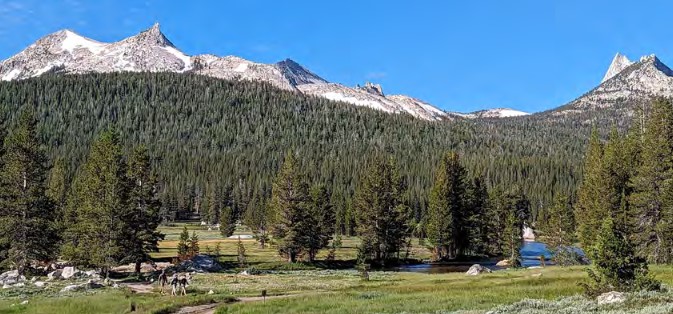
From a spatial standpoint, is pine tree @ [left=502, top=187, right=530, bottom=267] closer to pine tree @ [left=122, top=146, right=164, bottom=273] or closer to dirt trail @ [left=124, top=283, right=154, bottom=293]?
pine tree @ [left=122, top=146, right=164, bottom=273]

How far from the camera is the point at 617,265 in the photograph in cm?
2798

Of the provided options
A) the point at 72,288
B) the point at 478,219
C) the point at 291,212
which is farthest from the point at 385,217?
the point at 72,288

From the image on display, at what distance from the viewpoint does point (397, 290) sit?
41.8 metres

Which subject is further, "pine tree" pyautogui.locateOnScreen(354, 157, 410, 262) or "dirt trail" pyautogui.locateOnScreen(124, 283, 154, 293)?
"pine tree" pyautogui.locateOnScreen(354, 157, 410, 262)

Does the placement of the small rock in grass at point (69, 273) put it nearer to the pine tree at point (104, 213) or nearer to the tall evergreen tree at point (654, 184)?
the pine tree at point (104, 213)

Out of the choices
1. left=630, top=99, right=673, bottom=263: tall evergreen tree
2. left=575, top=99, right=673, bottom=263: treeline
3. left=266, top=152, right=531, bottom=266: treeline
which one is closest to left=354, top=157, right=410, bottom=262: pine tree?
left=266, top=152, right=531, bottom=266: treeline

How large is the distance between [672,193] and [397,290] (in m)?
32.7

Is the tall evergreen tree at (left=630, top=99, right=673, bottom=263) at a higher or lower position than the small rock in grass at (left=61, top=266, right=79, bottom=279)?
higher

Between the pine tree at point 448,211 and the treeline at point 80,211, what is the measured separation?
156 feet

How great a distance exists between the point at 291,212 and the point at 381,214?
45.2 ft

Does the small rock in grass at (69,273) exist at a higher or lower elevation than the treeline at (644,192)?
lower

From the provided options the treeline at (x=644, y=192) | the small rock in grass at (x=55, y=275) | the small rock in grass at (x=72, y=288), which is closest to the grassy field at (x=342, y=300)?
the small rock in grass at (x=72, y=288)

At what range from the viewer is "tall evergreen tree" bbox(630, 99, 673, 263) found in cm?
5862

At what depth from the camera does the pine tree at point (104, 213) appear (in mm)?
58581
